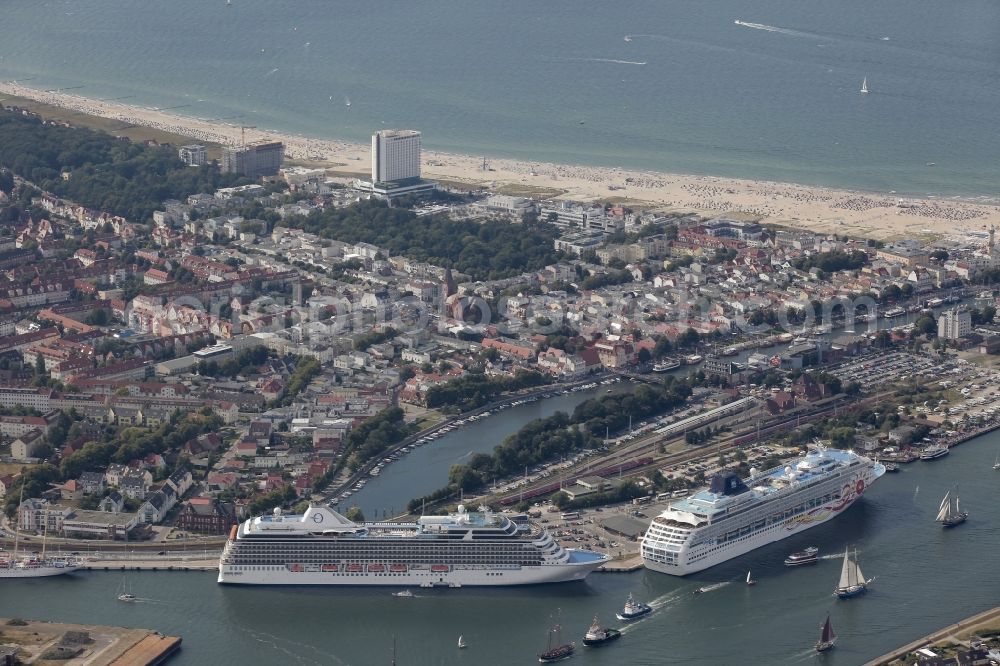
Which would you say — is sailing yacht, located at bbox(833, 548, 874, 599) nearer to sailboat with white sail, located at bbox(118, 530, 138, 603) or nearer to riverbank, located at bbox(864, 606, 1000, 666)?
riverbank, located at bbox(864, 606, 1000, 666)

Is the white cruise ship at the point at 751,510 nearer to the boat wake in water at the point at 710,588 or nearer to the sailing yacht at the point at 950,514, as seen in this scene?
the boat wake in water at the point at 710,588

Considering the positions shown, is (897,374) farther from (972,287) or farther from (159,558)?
(159,558)

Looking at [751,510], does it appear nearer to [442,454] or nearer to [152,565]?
[442,454]

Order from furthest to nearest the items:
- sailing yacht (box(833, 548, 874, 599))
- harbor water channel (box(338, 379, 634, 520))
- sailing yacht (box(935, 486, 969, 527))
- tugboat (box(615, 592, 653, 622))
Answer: harbor water channel (box(338, 379, 634, 520)), sailing yacht (box(935, 486, 969, 527)), sailing yacht (box(833, 548, 874, 599)), tugboat (box(615, 592, 653, 622))

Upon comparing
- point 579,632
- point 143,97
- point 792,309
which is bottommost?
point 579,632

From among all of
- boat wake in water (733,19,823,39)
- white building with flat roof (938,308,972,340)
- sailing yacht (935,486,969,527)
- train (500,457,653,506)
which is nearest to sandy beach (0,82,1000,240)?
white building with flat roof (938,308,972,340)

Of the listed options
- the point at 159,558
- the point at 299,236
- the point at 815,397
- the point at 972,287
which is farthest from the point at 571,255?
the point at 159,558

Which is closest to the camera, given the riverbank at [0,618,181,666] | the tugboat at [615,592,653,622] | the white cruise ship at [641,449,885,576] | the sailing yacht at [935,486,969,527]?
the riverbank at [0,618,181,666]

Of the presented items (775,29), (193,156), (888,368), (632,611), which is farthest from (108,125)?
(632,611)
